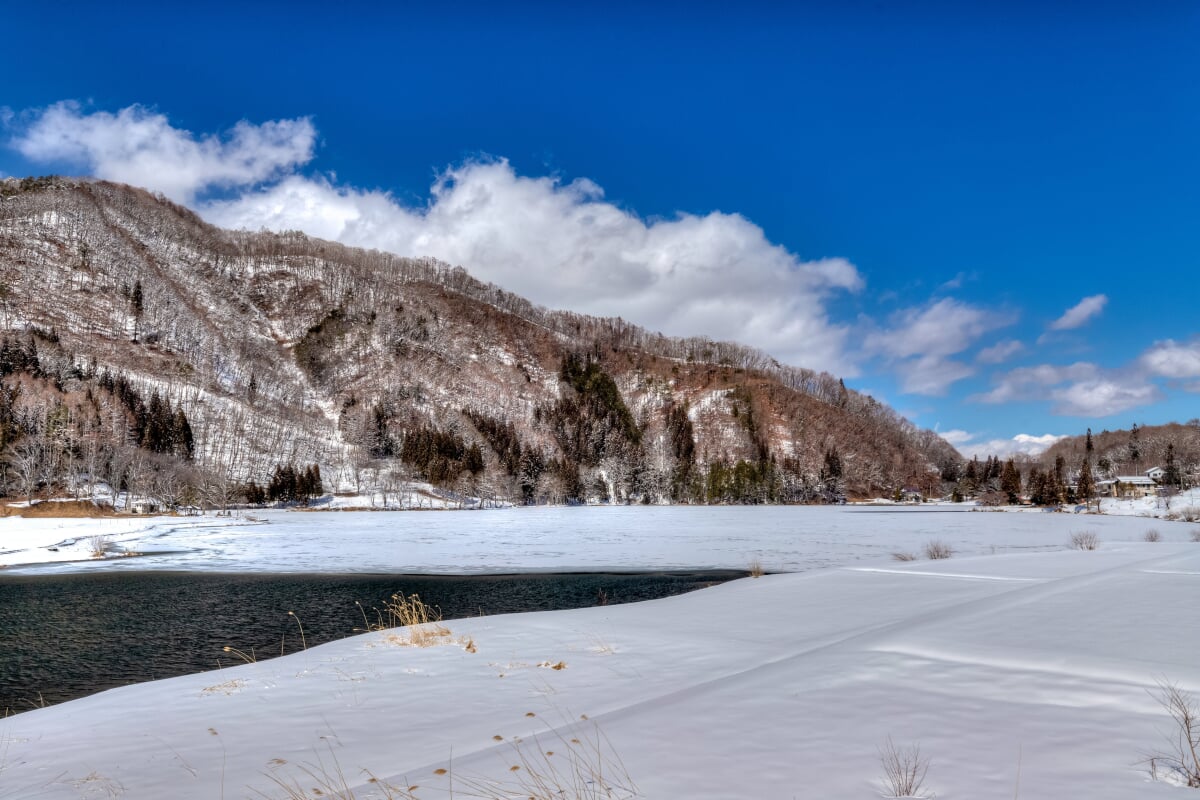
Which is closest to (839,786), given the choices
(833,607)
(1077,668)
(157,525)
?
(1077,668)

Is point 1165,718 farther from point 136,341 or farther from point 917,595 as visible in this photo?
point 136,341

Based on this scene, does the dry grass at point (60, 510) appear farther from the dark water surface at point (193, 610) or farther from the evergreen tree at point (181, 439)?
the dark water surface at point (193, 610)

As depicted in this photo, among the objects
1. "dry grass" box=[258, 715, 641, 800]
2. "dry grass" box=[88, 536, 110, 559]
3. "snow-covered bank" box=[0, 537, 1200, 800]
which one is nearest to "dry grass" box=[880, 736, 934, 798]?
"snow-covered bank" box=[0, 537, 1200, 800]

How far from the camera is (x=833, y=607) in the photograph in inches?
565

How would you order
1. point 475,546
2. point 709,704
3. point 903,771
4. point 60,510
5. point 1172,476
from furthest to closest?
point 1172,476 → point 60,510 → point 475,546 → point 709,704 → point 903,771

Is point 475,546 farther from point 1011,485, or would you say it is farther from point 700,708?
point 1011,485

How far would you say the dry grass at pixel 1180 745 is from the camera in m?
4.58

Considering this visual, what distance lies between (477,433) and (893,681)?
186 meters

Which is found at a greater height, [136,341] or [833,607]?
[136,341]

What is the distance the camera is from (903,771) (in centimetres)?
483

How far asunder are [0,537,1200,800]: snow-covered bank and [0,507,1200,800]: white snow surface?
0.11 feet

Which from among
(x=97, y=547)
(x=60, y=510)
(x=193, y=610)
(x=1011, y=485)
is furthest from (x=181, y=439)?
(x=1011, y=485)

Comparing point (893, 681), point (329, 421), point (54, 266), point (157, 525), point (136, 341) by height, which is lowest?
point (157, 525)

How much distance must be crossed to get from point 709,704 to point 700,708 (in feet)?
0.59
